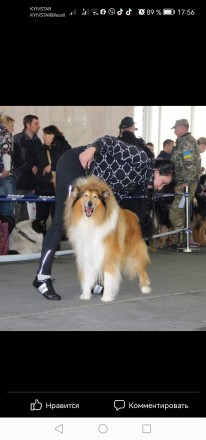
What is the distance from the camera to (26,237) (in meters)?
7.17

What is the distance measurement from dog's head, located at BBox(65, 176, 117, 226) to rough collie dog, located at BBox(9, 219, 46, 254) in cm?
267

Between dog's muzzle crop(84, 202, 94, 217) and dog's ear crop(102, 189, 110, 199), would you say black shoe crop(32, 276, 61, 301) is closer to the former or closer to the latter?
dog's muzzle crop(84, 202, 94, 217)

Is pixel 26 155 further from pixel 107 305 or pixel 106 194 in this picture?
pixel 107 305

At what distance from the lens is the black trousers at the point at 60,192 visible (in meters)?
4.63

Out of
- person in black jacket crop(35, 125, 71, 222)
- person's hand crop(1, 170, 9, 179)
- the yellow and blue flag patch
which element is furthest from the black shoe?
the yellow and blue flag patch

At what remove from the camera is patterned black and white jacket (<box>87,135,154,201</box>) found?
4594 millimetres

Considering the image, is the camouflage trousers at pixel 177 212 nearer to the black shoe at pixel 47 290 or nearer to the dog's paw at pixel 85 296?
the dog's paw at pixel 85 296
